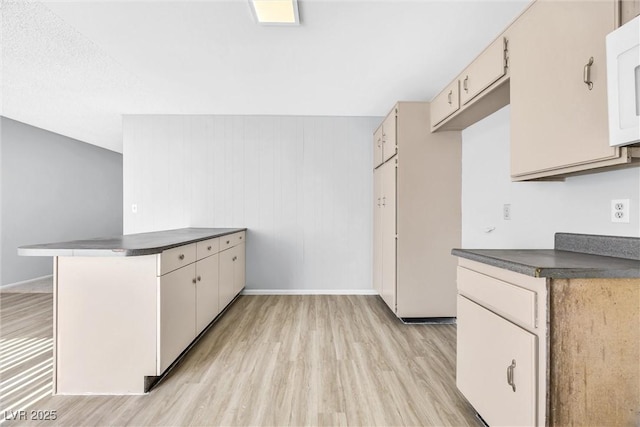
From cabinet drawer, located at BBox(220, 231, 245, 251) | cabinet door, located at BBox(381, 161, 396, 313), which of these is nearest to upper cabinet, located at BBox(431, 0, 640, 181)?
cabinet door, located at BBox(381, 161, 396, 313)

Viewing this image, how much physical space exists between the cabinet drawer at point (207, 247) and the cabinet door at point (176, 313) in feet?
0.54

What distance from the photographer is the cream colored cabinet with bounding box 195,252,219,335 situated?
8.33ft

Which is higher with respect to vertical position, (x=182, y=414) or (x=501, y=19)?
(x=501, y=19)

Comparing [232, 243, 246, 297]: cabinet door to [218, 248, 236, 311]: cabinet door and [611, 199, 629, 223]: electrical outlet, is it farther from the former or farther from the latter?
[611, 199, 629, 223]: electrical outlet

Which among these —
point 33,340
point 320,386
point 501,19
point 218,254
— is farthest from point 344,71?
point 33,340

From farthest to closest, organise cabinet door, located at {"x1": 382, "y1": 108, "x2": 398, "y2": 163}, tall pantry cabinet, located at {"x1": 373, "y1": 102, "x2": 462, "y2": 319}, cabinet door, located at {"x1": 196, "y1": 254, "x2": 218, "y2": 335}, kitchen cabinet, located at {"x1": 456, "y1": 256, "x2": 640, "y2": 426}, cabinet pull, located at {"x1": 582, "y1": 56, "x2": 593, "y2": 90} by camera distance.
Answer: cabinet door, located at {"x1": 382, "y1": 108, "x2": 398, "y2": 163}
tall pantry cabinet, located at {"x1": 373, "y1": 102, "x2": 462, "y2": 319}
cabinet door, located at {"x1": 196, "y1": 254, "x2": 218, "y2": 335}
cabinet pull, located at {"x1": 582, "y1": 56, "x2": 593, "y2": 90}
kitchen cabinet, located at {"x1": 456, "y1": 256, "x2": 640, "y2": 426}

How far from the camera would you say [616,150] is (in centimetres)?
117

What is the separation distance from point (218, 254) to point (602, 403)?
108 inches

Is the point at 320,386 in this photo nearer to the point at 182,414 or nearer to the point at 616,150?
the point at 182,414

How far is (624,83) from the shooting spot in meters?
1.06

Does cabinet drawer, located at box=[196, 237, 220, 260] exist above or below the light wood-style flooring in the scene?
above

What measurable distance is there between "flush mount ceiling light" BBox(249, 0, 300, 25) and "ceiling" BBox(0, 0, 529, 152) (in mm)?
63

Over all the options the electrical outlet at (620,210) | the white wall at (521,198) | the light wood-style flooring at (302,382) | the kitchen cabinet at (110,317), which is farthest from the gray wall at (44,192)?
the electrical outlet at (620,210)

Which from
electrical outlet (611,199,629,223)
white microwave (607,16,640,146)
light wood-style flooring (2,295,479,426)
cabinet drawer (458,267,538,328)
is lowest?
light wood-style flooring (2,295,479,426)
